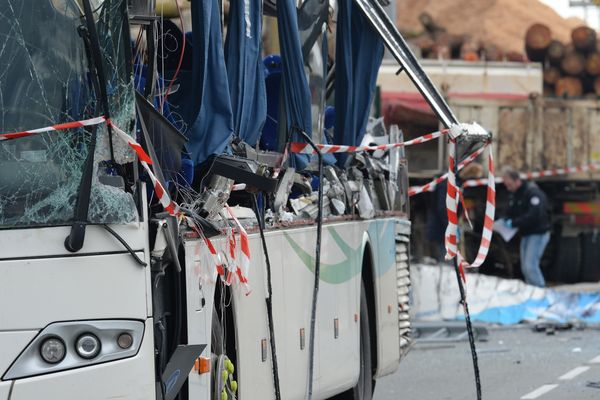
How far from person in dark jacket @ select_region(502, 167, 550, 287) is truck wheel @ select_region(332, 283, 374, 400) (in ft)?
39.7

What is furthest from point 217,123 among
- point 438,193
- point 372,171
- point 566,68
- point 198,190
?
point 566,68

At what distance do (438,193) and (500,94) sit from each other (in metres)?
2.35

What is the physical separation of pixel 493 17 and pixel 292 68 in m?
45.4

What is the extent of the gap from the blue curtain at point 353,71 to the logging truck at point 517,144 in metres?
12.6

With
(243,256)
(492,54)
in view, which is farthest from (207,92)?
(492,54)

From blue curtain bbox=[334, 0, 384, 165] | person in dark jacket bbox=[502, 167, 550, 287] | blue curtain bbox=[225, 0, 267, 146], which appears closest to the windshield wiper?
blue curtain bbox=[225, 0, 267, 146]

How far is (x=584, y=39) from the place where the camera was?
1054 inches

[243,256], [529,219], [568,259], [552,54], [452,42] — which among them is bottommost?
[568,259]

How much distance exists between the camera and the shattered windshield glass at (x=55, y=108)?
591cm

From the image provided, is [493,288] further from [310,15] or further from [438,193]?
[310,15]

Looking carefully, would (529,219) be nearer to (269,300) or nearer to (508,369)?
(508,369)

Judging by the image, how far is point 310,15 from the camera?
920cm

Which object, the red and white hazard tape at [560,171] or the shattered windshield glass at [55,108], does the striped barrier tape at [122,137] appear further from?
the red and white hazard tape at [560,171]

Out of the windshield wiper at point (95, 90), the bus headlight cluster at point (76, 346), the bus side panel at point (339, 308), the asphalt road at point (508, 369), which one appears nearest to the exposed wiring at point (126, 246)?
the windshield wiper at point (95, 90)
